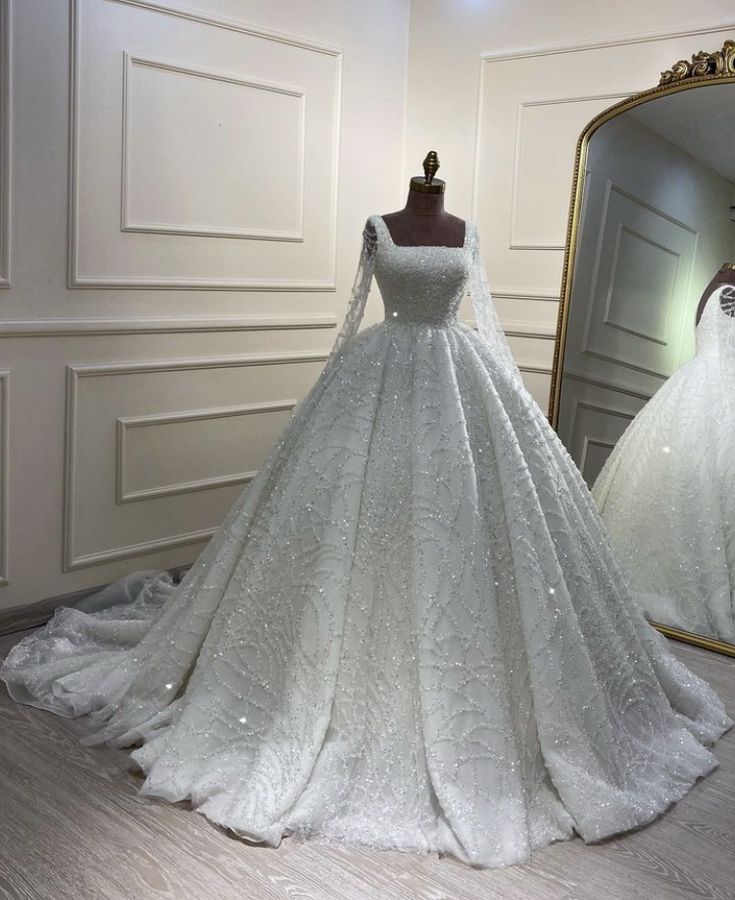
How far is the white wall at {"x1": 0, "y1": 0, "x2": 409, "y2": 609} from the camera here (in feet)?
9.96

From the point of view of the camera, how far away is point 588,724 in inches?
91.9

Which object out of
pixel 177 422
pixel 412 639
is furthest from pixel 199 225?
pixel 412 639

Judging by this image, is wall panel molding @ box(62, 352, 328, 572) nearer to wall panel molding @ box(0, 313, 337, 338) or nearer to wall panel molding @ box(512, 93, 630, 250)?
wall panel molding @ box(0, 313, 337, 338)

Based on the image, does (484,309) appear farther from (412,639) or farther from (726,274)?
(726,274)

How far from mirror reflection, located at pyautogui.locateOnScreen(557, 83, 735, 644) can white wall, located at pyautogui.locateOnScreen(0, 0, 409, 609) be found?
3.21ft

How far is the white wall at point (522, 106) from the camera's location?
3559mm

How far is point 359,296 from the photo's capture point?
262 cm

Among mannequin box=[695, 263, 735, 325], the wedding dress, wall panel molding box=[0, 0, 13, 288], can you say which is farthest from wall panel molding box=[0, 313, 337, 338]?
mannequin box=[695, 263, 735, 325]

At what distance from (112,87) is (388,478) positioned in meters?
1.62

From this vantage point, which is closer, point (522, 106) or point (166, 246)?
point (166, 246)

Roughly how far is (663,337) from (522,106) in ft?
3.47

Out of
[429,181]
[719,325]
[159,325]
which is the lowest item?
[159,325]

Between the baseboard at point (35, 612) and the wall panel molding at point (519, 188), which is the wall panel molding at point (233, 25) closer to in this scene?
the wall panel molding at point (519, 188)

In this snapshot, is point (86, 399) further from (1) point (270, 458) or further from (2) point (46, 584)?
(1) point (270, 458)
